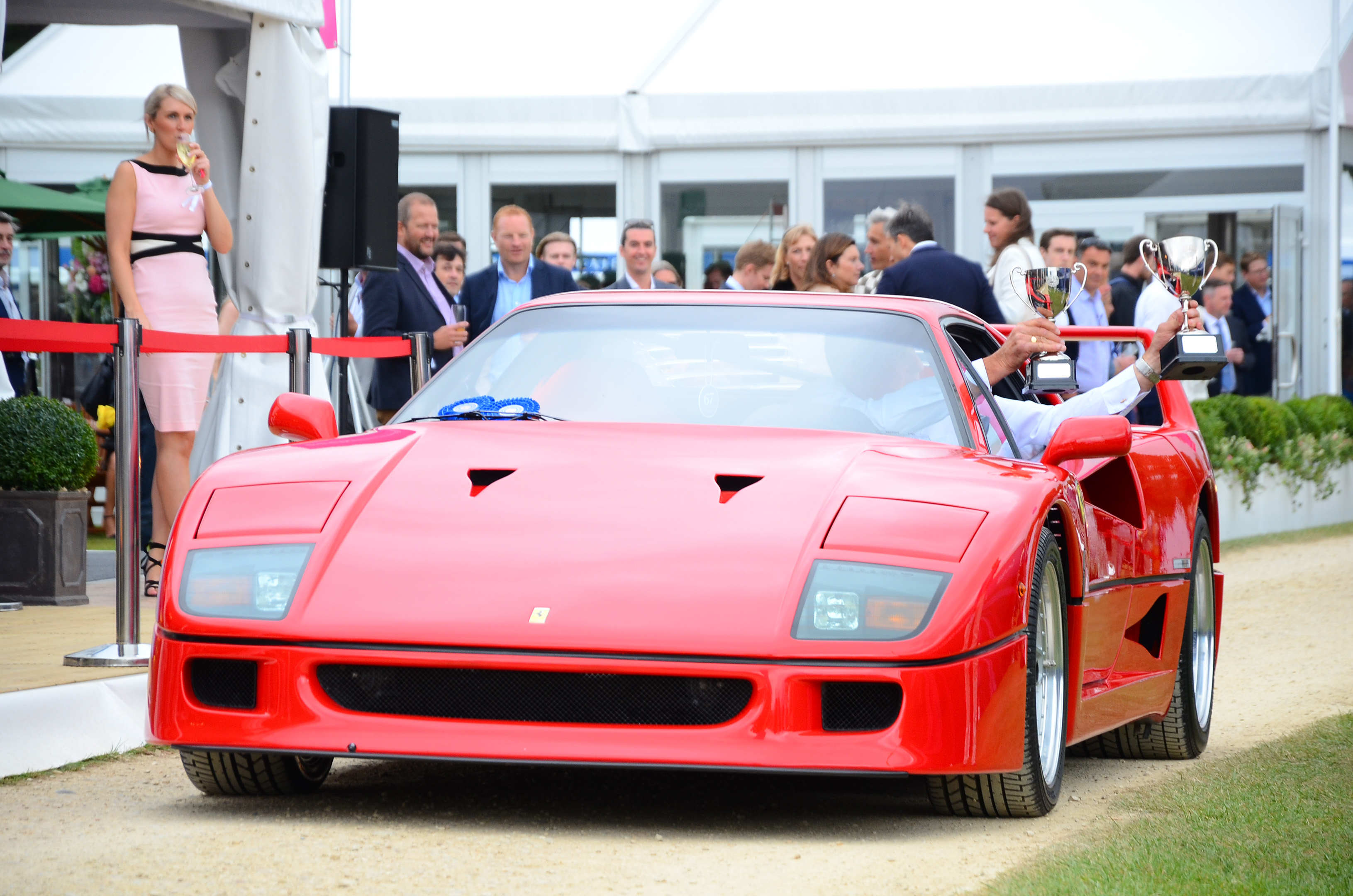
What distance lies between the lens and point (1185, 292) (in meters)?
5.93

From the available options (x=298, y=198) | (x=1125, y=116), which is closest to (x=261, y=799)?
(x=298, y=198)

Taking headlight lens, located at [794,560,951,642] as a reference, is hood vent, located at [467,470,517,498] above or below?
above

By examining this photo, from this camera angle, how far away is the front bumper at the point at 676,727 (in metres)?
3.74

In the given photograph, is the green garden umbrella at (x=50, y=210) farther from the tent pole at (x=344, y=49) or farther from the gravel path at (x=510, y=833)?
the gravel path at (x=510, y=833)

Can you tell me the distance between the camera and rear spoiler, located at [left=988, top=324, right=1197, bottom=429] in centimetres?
619

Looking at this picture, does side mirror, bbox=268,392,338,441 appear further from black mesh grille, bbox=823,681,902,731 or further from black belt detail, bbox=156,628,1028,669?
black mesh grille, bbox=823,681,902,731

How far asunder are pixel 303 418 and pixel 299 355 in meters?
2.36

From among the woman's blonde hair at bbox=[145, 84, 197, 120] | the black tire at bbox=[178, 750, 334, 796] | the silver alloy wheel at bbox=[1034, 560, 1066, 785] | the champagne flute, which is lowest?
the black tire at bbox=[178, 750, 334, 796]

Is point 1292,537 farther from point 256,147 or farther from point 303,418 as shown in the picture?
point 303,418

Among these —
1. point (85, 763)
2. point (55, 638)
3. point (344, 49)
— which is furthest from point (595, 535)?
point (344, 49)

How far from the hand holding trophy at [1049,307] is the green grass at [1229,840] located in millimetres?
1114

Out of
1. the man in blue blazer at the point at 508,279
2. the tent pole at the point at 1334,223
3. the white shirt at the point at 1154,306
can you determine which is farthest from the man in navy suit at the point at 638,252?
the tent pole at the point at 1334,223

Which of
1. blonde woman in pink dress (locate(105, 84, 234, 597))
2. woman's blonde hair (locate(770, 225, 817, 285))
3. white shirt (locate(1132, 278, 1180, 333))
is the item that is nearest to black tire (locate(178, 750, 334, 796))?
blonde woman in pink dress (locate(105, 84, 234, 597))

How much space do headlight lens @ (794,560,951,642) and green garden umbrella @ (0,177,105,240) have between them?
10.9 meters
